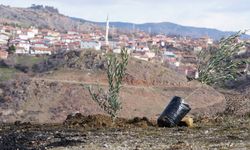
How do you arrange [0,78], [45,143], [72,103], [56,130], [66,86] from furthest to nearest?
[0,78] → [66,86] → [72,103] → [56,130] → [45,143]

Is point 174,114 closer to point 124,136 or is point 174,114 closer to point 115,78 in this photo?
point 115,78

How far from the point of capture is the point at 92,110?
4806 cm

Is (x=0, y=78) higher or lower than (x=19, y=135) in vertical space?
lower

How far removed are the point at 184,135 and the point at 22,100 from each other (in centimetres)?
4466

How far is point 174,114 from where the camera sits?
10.3 m

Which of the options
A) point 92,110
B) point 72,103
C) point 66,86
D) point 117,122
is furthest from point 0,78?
point 117,122

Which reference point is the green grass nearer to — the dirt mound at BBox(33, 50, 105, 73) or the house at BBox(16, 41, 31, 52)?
the dirt mound at BBox(33, 50, 105, 73)

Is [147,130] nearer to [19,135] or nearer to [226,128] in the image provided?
[226,128]

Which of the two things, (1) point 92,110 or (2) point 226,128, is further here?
(1) point 92,110

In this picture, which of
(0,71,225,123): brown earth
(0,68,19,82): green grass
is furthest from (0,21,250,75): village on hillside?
(0,71,225,123): brown earth

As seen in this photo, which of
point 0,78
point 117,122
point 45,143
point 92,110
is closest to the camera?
point 45,143

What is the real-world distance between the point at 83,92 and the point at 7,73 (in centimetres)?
2234

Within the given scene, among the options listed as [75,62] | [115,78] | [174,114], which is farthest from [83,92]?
[174,114]

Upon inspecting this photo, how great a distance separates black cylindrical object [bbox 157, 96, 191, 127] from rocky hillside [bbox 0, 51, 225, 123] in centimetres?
2782
